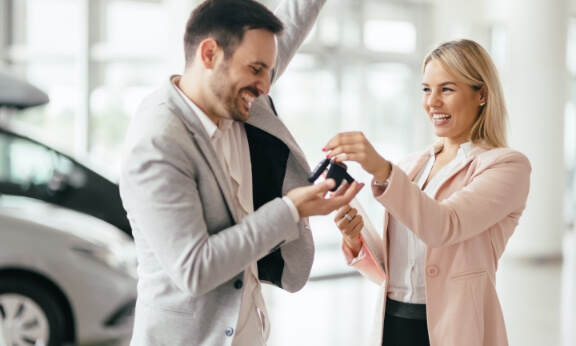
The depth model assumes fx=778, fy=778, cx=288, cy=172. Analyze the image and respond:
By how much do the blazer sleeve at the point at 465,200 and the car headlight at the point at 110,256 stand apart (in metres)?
2.56

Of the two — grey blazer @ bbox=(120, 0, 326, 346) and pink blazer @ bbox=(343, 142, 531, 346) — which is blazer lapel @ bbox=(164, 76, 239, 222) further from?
pink blazer @ bbox=(343, 142, 531, 346)

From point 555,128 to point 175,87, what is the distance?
7.46 meters

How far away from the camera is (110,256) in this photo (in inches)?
166

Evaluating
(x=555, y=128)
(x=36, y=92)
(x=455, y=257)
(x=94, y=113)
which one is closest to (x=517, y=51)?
(x=555, y=128)

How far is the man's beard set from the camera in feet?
5.21

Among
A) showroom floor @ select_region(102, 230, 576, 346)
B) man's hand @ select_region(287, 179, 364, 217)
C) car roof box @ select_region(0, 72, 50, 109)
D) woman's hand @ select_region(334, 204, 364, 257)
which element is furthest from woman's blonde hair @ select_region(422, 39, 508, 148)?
car roof box @ select_region(0, 72, 50, 109)

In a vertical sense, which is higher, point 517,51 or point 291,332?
point 517,51

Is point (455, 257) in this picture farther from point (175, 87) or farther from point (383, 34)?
point (383, 34)

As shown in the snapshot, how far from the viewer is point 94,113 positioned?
821 cm

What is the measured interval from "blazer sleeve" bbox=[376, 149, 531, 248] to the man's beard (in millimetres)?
414

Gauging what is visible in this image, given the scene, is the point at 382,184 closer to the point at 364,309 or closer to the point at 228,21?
the point at 228,21

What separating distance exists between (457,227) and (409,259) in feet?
0.78

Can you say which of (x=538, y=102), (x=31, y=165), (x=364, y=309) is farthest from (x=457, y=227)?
(x=538, y=102)

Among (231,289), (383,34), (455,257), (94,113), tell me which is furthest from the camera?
(383,34)
